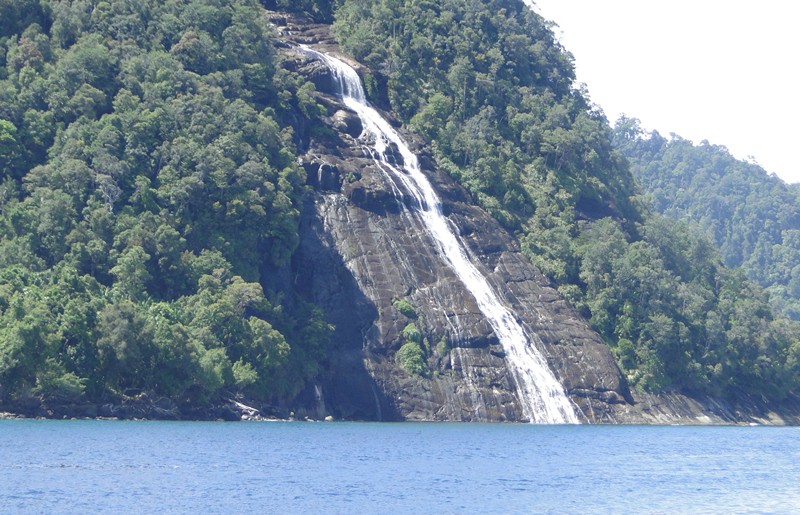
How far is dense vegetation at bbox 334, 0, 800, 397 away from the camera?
104m

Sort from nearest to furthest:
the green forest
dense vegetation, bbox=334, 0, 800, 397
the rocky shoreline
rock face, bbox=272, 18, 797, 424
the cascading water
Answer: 1. the rocky shoreline
2. the green forest
3. rock face, bbox=272, 18, 797, 424
4. the cascading water
5. dense vegetation, bbox=334, 0, 800, 397

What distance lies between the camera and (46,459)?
48.5 m

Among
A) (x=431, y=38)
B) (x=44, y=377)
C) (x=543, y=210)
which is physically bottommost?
(x=44, y=377)

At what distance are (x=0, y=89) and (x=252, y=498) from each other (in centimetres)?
6153

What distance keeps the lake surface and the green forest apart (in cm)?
712

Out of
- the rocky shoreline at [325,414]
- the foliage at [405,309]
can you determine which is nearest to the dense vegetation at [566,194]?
the rocky shoreline at [325,414]

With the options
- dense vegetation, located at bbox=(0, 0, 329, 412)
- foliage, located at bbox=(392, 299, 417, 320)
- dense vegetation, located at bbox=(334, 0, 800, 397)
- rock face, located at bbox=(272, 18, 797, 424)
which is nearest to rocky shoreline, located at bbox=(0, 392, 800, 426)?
rock face, located at bbox=(272, 18, 797, 424)

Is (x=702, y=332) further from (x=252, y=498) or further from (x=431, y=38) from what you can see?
(x=252, y=498)

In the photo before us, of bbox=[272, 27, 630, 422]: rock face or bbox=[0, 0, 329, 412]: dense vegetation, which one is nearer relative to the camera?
bbox=[0, 0, 329, 412]: dense vegetation

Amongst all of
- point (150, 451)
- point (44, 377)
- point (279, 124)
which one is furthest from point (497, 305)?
point (150, 451)

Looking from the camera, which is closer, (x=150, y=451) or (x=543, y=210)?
(x=150, y=451)

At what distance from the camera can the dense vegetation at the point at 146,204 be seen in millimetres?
73562

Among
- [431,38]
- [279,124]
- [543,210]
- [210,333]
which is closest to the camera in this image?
[210,333]

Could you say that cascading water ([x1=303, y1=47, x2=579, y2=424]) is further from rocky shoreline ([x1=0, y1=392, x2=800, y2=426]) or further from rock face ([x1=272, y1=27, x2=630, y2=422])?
rocky shoreline ([x1=0, y1=392, x2=800, y2=426])
